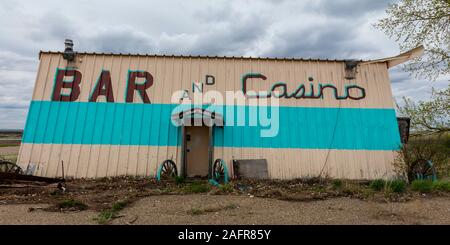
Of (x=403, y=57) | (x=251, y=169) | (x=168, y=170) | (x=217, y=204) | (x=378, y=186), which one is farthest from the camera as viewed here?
(x=403, y=57)

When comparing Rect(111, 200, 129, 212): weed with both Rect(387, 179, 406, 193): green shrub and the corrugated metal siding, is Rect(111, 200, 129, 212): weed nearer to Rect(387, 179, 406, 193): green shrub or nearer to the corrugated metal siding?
the corrugated metal siding

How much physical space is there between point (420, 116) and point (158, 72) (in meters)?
12.0

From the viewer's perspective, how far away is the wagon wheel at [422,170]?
826cm

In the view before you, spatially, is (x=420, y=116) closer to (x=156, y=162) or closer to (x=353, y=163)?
(x=353, y=163)

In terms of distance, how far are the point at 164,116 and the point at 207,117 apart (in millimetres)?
2107

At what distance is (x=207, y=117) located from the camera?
340 inches

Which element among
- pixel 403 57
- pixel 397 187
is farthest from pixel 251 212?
pixel 403 57

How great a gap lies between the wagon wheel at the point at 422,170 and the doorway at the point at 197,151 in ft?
25.7

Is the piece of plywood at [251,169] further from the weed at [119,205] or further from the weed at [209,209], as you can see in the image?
the weed at [119,205]

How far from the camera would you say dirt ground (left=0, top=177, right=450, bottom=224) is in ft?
15.6

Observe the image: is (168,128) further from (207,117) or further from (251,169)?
(251,169)

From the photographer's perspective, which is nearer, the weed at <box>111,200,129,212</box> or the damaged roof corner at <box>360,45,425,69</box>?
the weed at <box>111,200,129,212</box>

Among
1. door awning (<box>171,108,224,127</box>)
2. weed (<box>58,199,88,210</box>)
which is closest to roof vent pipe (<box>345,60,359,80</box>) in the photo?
door awning (<box>171,108,224,127</box>)

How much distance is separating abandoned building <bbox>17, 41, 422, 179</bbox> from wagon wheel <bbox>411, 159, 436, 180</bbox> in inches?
35.2
